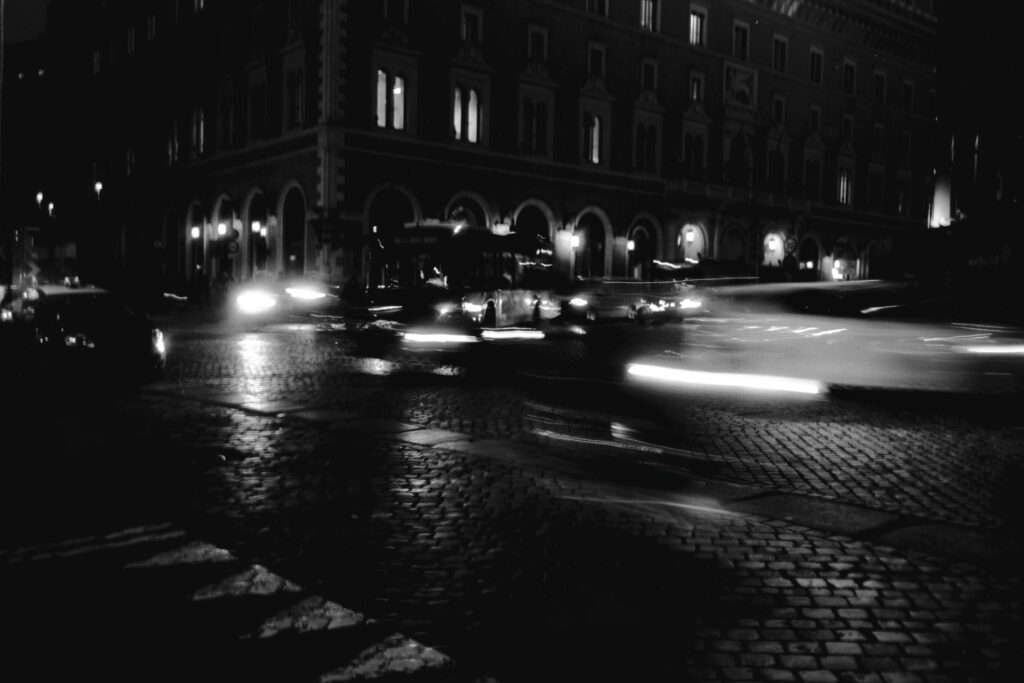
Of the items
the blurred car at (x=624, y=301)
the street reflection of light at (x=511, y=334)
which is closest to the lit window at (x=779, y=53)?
the blurred car at (x=624, y=301)

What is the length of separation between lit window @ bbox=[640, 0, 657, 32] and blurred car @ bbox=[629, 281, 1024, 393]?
3122 cm

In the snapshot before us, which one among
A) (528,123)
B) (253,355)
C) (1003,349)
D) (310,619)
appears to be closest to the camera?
(310,619)

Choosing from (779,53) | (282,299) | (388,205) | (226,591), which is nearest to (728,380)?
(226,591)

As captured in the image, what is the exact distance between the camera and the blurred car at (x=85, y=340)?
41.3 feet

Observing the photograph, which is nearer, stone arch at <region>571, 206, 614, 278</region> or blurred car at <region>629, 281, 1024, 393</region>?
blurred car at <region>629, 281, 1024, 393</region>

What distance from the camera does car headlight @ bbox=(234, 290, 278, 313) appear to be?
3219cm

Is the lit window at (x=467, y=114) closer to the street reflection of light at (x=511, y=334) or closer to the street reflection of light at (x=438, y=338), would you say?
the street reflection of light at (x=511, y=334)

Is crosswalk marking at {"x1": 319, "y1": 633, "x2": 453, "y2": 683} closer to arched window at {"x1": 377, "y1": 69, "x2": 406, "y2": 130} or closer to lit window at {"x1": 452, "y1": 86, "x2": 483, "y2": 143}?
arched window at {"x1": 377, "y1": 69, "x2": 406, "y2": 130}

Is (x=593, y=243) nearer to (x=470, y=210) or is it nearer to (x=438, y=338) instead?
(x=470, y=210)

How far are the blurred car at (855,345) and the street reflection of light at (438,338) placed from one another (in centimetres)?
573

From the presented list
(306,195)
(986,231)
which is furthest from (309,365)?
(306,195)

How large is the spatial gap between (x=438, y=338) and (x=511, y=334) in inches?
69.7

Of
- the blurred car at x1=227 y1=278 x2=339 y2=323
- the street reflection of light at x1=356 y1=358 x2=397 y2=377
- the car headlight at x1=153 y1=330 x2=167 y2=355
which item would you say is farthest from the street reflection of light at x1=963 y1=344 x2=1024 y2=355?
the blurred car at x1=227 y1=278 x2=339 y2=323

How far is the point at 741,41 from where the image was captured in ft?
169
